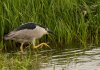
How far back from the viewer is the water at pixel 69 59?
819cm

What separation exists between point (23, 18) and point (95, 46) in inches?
73.5

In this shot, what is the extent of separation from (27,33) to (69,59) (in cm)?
165

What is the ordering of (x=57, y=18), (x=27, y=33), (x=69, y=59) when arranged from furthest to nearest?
1. (x=57, y=18)
2. (x=27, y=33)
3. (x=69, y=59)

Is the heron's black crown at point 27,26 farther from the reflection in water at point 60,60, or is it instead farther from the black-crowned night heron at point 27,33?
the reflection in water at point 60,60

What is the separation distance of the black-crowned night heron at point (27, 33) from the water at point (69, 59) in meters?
0.47

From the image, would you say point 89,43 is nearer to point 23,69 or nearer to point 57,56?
point 57,56

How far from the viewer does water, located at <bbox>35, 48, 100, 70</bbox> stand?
Result: 26.9 feet

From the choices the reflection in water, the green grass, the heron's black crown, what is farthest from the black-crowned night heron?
the reflection in water

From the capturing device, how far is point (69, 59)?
8.74 meters

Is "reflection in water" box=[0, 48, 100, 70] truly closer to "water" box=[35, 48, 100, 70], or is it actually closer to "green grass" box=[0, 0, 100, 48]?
"water" box=[35, 48, 100, 70]

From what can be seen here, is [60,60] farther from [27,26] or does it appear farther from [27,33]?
[27,33]

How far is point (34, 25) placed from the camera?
31.6 feet

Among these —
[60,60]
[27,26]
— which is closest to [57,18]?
[27,26]

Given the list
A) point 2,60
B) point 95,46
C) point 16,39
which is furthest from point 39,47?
point 2,60
